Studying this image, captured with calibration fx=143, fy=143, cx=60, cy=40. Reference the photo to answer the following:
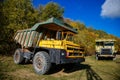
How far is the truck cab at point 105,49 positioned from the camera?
18102 mm

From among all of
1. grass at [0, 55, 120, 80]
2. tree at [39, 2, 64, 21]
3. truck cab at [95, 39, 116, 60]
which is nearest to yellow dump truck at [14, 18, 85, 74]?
grass at [0, 55, 120, 80]

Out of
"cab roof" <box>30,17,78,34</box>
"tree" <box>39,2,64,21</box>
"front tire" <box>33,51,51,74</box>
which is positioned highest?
"tree" <box>39,2,64,21</box>

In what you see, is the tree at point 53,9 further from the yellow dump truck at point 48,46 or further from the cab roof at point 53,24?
the cab roof at point 53,24

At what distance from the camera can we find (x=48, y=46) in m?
8.57

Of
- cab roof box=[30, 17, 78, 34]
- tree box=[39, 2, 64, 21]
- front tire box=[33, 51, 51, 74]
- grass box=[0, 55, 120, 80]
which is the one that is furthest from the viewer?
tree box=[39, 2, 64, 21]

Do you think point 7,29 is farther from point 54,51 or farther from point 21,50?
point 54,51

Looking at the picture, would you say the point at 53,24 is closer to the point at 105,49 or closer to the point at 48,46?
the point at 48,46

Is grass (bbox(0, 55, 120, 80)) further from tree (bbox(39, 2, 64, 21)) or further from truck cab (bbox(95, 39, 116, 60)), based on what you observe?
tree (bbox(39, 2, 64, 21))

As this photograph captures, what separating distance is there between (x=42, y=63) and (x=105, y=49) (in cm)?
1233

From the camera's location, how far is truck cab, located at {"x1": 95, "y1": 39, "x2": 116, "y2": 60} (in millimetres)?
18102

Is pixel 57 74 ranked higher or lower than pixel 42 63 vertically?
lower

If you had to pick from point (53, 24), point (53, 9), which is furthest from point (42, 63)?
point (53, 9)

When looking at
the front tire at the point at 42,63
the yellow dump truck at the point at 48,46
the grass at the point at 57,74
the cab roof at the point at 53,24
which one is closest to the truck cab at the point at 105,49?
the grass at the point at 57,74

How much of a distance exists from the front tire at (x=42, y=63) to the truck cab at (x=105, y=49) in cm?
1154
